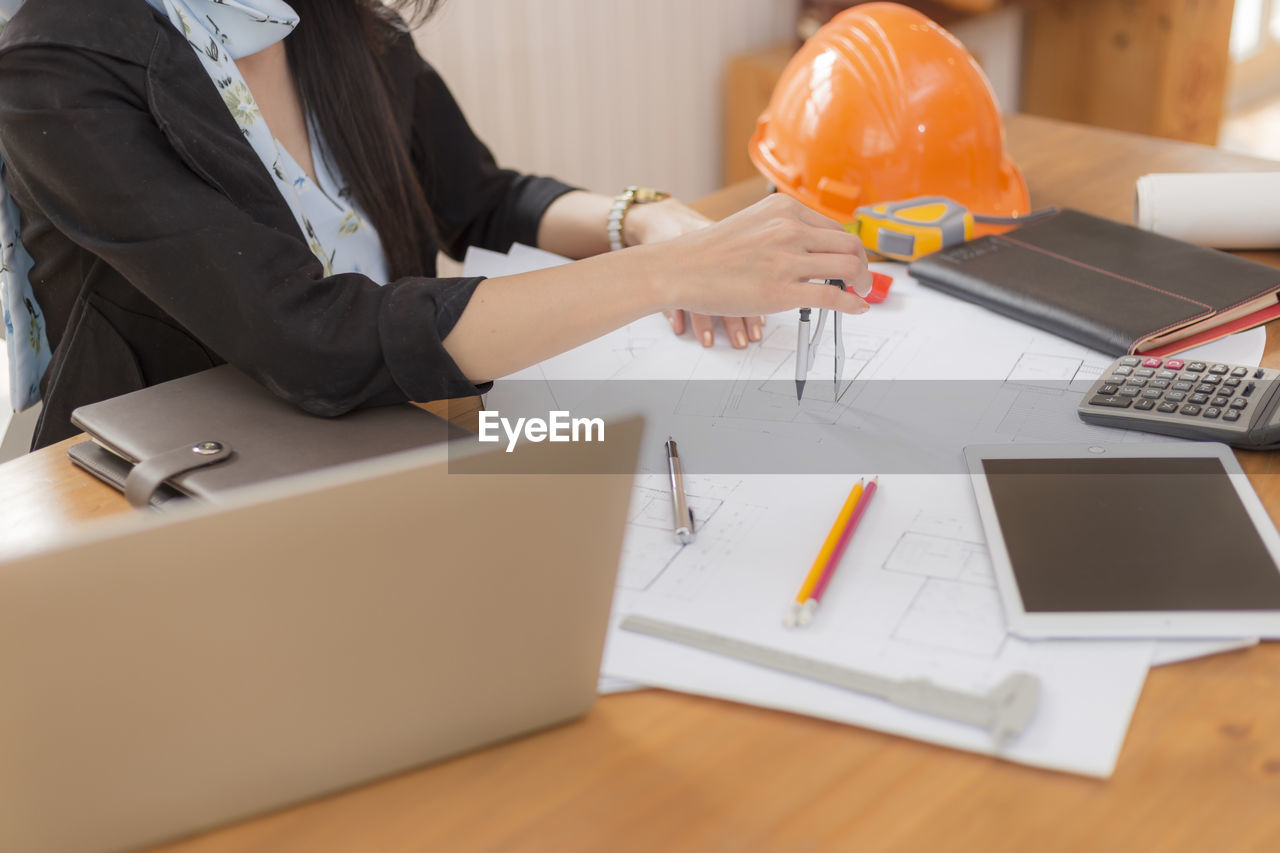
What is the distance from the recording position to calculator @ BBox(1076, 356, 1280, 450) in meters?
0.73

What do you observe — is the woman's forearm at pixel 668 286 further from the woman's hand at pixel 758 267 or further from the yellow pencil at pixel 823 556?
the yellow pencil at pixel 823 556

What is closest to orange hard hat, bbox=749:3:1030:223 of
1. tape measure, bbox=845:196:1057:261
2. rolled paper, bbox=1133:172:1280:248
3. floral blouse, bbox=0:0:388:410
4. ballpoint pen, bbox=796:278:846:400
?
tape measure, bbox=845:196:1057:261

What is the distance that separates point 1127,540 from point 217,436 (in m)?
0.55

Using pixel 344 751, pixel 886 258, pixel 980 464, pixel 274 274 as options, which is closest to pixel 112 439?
pixel 274 274

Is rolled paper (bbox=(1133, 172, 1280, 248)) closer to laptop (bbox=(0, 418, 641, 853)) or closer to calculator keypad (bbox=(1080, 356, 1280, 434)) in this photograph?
calculator keypad (bbox=(1080, 356, 1280, 434))

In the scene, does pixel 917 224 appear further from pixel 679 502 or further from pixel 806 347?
pixel 679 502

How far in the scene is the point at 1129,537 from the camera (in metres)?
0.64

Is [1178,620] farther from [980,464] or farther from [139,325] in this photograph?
[139,325]

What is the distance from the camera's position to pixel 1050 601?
0.60 m

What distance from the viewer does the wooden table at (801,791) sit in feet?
1.60

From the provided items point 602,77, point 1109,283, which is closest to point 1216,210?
point 1109,283

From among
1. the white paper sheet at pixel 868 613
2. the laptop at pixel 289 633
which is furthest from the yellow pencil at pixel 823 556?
the laptop at pixel 289 633

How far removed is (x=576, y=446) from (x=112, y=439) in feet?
1.30

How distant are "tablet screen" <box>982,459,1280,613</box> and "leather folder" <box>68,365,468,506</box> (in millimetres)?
364
